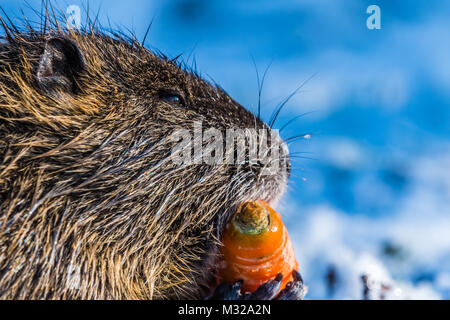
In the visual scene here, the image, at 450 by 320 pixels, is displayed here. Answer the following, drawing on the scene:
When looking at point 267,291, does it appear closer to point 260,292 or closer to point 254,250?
point 260,292

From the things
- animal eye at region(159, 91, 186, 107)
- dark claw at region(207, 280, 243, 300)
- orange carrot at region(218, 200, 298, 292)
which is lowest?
dark claw at region(207, 280, 243, 300)

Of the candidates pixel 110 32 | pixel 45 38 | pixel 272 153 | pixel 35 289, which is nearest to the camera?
pixel 35 289

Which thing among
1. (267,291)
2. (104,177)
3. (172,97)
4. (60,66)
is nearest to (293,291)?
(267,291)

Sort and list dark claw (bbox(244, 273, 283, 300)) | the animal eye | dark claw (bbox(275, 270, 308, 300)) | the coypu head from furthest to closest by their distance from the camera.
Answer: the animal eye, dark claw (bbox(275, 270, 308, 300)), dark claw (bbox(244, 273, 283, 300)), the coypu head

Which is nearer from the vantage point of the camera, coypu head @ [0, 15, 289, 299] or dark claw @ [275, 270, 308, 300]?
coypu head @ [0, 15, 289, 299]

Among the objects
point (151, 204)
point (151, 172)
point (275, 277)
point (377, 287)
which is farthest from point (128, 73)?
point (377, 287)

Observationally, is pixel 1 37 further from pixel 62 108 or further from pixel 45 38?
pixel 62 108

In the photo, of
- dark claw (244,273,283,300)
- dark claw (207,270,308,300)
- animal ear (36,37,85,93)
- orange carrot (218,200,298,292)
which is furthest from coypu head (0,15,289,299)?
dark claw (244,273,283,300)

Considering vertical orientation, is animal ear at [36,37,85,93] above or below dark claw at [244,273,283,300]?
above

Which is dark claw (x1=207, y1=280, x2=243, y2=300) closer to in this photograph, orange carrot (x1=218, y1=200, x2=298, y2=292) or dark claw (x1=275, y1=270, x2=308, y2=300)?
orange carrot (x1=218, y1=200, x2=298, y2=292)
